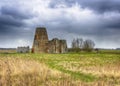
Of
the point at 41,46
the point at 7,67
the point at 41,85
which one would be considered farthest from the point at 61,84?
the point at 41,46

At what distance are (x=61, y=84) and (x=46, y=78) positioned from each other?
320cm

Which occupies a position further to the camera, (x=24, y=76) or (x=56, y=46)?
(x=56, y=46)

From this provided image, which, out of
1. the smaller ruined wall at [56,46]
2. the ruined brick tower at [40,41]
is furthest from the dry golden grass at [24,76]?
the smaller ruined wall at [56,46]

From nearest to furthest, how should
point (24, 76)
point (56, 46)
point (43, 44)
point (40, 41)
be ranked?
point (24, 76) → point (40, 41) → point (43, 44) → point (56, 46)

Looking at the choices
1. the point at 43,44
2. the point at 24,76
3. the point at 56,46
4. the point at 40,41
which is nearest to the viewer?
the point at 24,76

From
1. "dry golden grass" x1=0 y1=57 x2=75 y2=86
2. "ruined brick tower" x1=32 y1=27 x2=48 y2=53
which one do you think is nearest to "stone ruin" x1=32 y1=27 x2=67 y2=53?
"ruined brick tower" x1=32 y1=27 x2=48 y2=53

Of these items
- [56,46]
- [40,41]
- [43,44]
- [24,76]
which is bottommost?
[24,76]

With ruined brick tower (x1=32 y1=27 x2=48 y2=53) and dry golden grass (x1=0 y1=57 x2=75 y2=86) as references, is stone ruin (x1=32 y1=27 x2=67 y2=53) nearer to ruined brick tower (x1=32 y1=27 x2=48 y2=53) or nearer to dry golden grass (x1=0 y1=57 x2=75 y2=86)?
ruined brick tower (x1=32 y1=27 x2=48 y2=53)

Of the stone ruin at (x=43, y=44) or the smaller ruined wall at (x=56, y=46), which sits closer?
the stone ruin at (x=43, y=44)

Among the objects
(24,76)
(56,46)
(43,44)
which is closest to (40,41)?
(43,44)

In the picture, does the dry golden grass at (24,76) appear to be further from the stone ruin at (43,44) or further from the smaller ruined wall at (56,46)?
the smaller ruined wall at (56,46)

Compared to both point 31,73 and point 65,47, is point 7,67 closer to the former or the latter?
point 31,73

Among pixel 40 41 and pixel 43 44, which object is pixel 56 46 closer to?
pixel 43 44

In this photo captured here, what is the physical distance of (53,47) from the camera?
2899 inches
